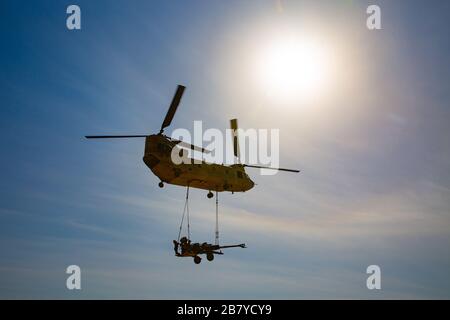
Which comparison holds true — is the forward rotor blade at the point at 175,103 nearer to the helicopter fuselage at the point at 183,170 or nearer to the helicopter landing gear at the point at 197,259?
the helicopter fuselage at the point at 183,170

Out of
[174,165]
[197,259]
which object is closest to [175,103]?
[174,165]

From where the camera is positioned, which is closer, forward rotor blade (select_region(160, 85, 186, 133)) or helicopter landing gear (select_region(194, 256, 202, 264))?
forward rotor blade (select_region(160, 85, 186, 133))

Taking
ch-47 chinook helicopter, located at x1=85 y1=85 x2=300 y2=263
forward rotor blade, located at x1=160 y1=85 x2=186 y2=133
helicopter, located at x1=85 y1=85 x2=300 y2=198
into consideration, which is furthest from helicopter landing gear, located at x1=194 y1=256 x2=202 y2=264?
forward rotor blade, located at x1=160 y1=85 x2=186 y2=133

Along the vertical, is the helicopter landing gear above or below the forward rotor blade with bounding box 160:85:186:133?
below

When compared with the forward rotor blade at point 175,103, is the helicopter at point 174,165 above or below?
below

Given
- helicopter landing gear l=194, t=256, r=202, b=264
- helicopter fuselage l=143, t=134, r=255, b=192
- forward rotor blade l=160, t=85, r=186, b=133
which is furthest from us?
helicopter landing gear l=194, t=256, r=202, b=264

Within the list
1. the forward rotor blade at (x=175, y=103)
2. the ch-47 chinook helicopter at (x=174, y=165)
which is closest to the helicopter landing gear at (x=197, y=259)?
the ch-47 chinook helicopter at (x=174, y=165)

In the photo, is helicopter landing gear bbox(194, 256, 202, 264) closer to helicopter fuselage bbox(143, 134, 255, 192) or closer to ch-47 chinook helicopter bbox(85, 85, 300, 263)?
ch-47 chinook helicopter bbox(85, 85, 300, 263)

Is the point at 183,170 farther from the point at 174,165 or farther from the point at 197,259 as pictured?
the point at 197,259

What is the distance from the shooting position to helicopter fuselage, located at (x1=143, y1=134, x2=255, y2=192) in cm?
4428

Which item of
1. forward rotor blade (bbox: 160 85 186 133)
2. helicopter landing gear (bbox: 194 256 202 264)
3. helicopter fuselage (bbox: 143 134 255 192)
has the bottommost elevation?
helicopter landing gear (bbox: 194 256 202 264)

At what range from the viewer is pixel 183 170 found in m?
45.3

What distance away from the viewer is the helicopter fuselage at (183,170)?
44281 millimetres

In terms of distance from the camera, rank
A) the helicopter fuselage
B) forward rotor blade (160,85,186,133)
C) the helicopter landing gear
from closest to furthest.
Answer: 1. forward rotor blade (160,85,186,133)
2. the helicopter fuselage
3. the helicopter landing gear
